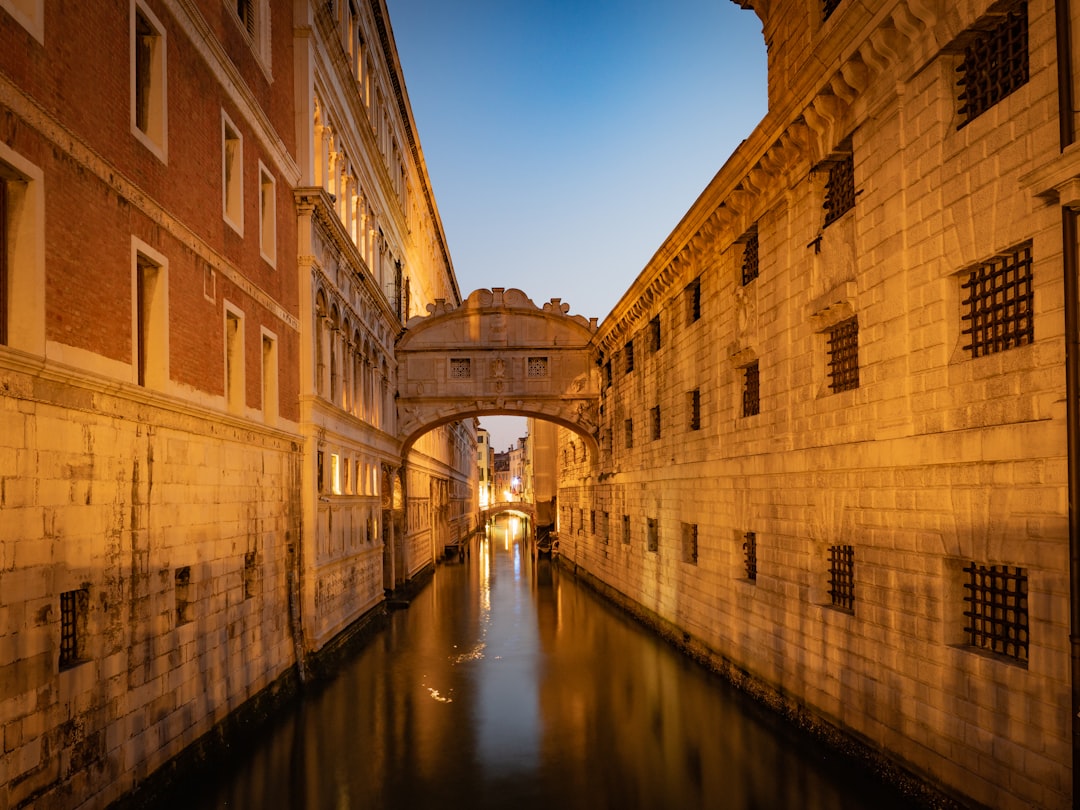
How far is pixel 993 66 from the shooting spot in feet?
27.5

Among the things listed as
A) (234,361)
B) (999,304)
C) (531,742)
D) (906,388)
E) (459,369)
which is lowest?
(531,742)

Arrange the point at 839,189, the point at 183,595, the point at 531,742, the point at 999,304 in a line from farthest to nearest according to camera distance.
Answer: the point at 531,742, the point at 839,189, the point at 183,595, the point at 999,304

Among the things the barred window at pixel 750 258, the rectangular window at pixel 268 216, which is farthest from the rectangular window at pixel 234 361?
the barred window at pixel 750 258

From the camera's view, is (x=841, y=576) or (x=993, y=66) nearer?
(x=993, y=66)

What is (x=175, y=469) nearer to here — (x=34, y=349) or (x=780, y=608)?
(x=34, y=349)

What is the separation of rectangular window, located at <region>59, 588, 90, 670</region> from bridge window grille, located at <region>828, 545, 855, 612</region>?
9173 mm

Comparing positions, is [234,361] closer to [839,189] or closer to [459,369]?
[839,189]

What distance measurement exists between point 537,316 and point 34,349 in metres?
24.1

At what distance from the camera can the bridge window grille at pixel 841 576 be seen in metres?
11.5

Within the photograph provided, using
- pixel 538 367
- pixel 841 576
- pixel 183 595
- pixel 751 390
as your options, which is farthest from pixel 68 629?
pixel 538 367

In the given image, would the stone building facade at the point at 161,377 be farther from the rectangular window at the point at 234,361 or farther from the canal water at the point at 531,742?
the canal water at the point at 531,742

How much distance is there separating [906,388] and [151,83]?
999 centimetres

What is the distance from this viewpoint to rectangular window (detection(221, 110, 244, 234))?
13.5 m

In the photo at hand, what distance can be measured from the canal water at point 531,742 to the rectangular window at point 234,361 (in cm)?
529
